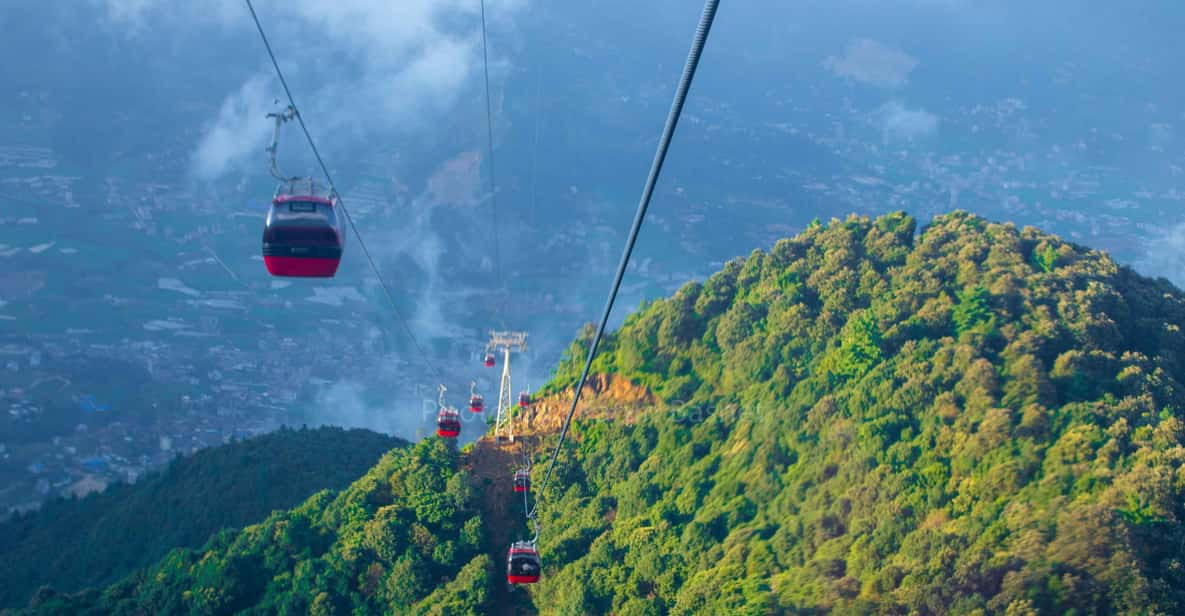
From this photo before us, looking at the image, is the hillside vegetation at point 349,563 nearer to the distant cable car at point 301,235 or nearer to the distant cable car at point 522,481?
the distant cable car at point 522,481

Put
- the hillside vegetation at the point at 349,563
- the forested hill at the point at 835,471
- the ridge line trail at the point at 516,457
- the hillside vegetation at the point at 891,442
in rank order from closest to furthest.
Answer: the hillside vegetation at the point at 891,442 < the forested hill at the point at 835,471 < the ridge line trail at the point at 516,457 < the hillside vegetation at the point at 349,563

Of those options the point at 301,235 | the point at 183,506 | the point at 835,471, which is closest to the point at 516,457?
the point at 835,471

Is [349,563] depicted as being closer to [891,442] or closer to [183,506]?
[891,442]

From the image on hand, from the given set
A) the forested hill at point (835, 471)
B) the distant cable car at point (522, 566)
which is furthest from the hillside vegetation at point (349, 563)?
the distant cable car at point (522, 566)

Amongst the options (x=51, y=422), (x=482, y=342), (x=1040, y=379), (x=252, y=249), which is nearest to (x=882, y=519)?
(x=1040, y=379)

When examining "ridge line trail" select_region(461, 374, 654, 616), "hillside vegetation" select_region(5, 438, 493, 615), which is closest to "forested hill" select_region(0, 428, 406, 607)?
"hillside vegetation" select_region(5, 438, 493, 615)

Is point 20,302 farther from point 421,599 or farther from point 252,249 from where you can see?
point 421,599
